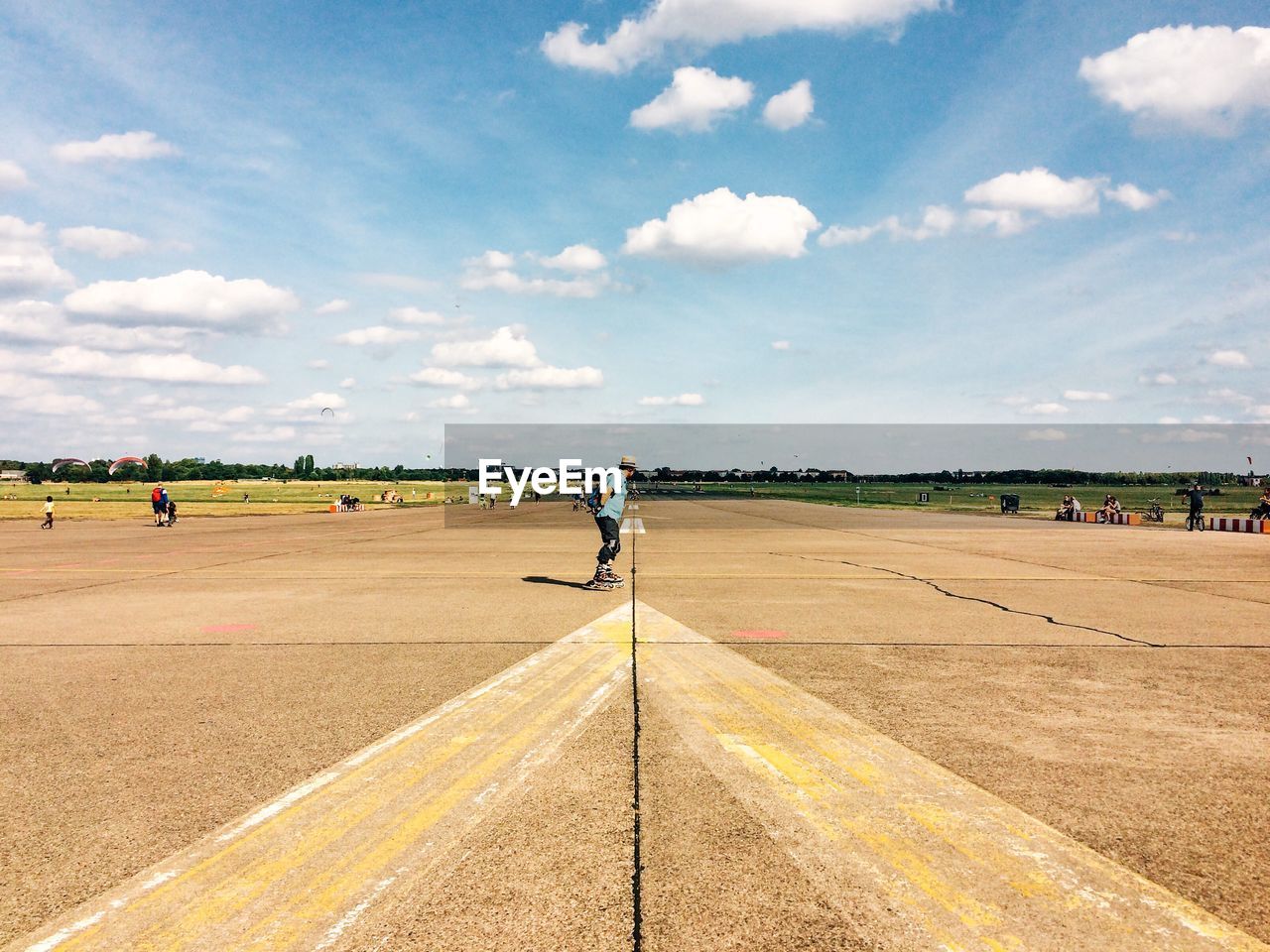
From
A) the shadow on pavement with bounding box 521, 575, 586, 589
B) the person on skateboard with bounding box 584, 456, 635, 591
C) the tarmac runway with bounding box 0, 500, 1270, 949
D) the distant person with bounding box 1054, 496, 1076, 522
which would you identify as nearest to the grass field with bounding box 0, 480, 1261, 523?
the distant person with bounding box 1054, 496, 1076, 522

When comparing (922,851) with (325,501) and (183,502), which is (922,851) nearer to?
(183,502)

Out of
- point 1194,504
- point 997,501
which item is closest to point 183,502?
point 1194,504

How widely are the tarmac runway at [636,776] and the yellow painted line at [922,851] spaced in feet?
0.06

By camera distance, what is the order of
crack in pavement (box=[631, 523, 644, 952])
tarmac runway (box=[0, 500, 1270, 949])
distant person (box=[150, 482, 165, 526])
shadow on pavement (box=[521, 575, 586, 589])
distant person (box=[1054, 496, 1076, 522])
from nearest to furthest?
crack in pavement (box=[631, 523, 644, 952])
tarmac runway (box=[0, 500, 1270, 949])
shadow on pavement (box=[521, 575, 586, 589])
distant person (box=[150, 482, 165, 526])
distant person (box=[1054, 496, 1076, 522])

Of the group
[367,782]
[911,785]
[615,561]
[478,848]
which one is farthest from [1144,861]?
[615,561]

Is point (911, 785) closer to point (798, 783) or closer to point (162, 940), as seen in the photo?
point (798, 783)

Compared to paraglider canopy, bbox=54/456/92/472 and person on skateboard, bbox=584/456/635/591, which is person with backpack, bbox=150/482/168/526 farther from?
paraglider canopy, bbox=54/456/92/472

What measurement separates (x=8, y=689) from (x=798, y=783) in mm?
6992

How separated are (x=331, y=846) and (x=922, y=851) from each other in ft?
9.69

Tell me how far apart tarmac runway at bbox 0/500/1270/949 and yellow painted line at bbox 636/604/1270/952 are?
2 cm

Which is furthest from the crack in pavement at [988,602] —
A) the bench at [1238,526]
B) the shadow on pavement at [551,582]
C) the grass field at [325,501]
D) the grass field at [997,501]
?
the grass field at [325,501]

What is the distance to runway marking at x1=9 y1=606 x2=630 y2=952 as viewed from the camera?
2979mm

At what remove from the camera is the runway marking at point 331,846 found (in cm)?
298

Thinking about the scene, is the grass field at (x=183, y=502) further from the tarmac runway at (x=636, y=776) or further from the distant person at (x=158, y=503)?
the tarmac runway at (x=636, y=776)
